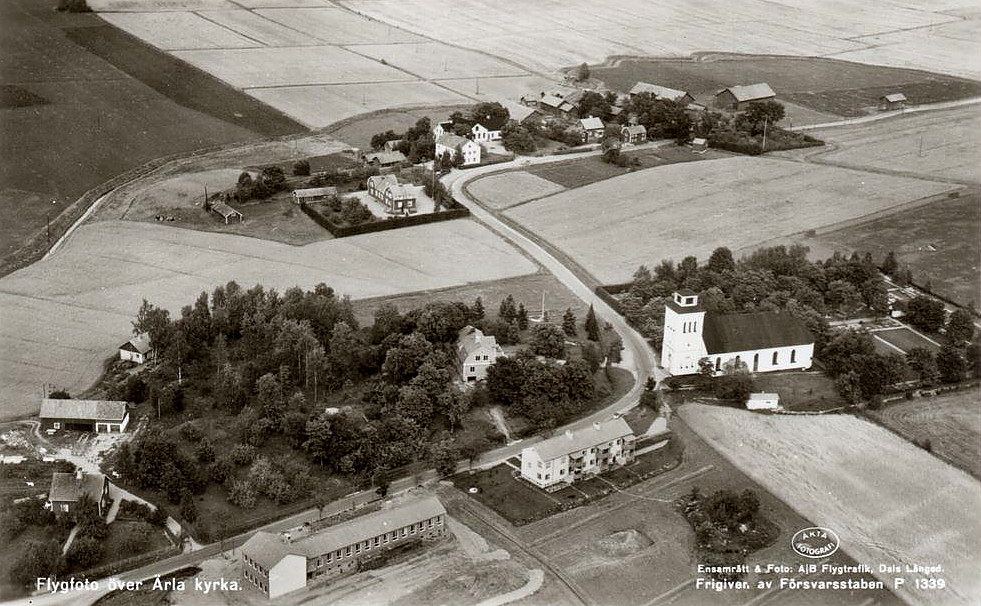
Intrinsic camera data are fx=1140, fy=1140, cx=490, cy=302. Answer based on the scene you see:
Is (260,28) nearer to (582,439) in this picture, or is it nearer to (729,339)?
(729,339)

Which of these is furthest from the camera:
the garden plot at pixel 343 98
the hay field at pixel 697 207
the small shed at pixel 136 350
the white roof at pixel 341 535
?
the garden plot at pixel 343 98

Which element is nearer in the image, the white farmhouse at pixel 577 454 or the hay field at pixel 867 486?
the hay field at pixel 867 486

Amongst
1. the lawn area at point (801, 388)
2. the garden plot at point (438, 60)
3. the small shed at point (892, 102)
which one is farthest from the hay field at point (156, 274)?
the small shed at point (892, 102)

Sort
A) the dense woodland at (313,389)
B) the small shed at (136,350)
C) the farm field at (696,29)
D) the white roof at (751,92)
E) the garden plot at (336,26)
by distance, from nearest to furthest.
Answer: the dense woodland at (313,389) < the small shed at (136,350) < the white roof at (751,92) < the farm field at (696,29) < the garden plot at (336,26)

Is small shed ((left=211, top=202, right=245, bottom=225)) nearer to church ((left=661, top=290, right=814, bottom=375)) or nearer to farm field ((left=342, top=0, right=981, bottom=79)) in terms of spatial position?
church ((left=661, top=290, right=814, bottom=375))

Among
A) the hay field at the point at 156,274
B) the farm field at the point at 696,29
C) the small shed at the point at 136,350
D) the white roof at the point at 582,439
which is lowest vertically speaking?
the hay field at the point at 156,274

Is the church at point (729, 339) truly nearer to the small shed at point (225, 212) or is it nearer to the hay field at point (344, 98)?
the small shed at point (225, 212)
